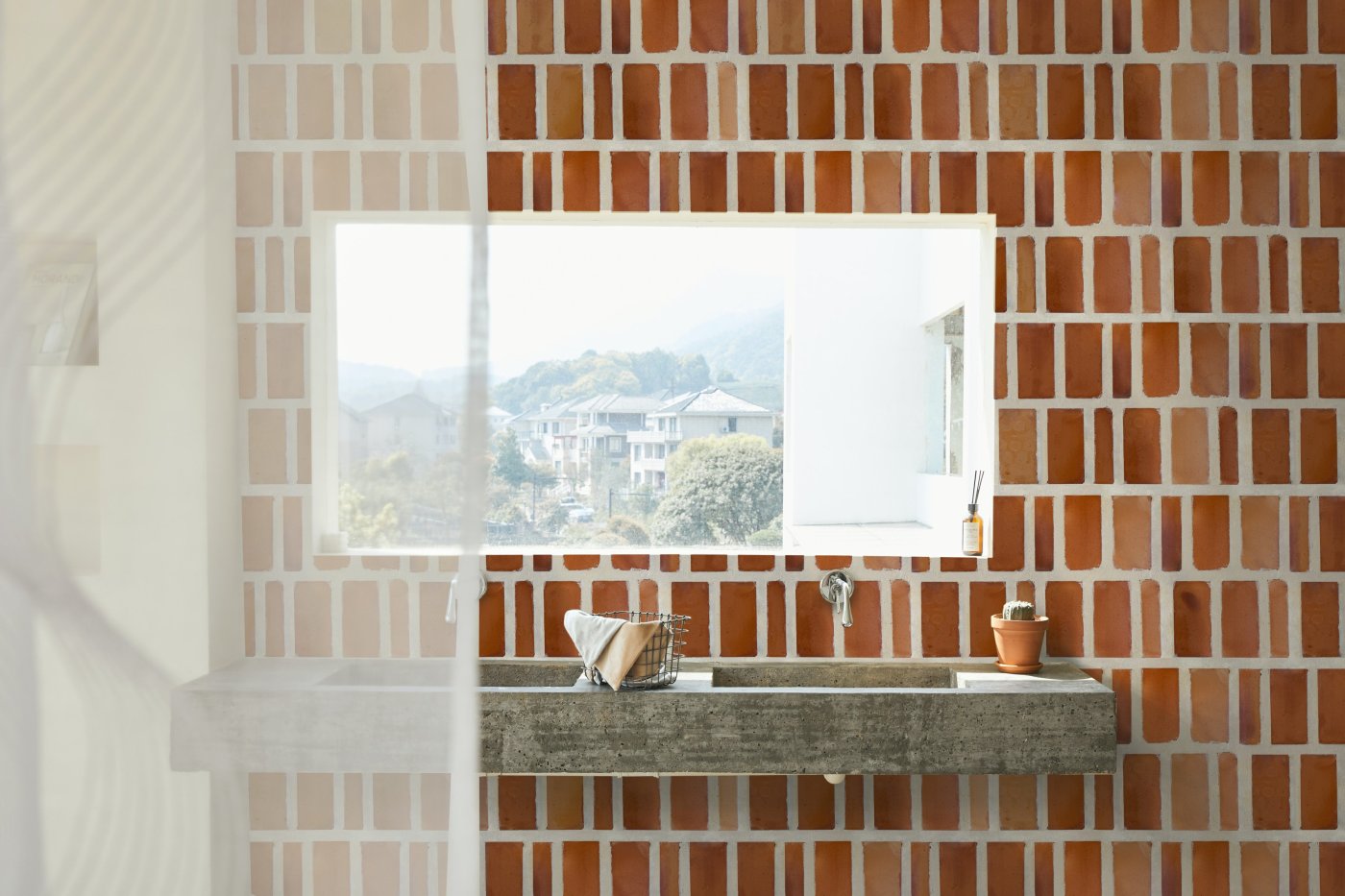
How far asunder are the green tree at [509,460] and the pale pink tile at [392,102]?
2435mm

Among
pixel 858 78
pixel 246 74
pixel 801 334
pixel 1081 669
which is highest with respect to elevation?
pixel 858 78

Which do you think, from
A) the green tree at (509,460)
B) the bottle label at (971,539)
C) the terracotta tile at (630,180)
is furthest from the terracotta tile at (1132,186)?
the green tree at (509,460)

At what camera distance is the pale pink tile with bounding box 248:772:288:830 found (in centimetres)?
23

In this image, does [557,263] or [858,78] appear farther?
[557,263]

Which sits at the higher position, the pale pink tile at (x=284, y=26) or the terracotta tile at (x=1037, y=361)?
the terracotta tile at (x=1037, y=361)

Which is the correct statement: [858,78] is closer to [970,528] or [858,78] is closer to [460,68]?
[970,528]

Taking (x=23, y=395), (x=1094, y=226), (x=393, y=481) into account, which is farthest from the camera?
(x=1094, y=226)

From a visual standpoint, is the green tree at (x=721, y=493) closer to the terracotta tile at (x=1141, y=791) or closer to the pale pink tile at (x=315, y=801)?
the terracotta tile at (x=1141, y=791)

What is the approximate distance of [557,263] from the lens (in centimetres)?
267

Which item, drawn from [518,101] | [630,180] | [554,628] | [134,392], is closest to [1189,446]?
[630,180]

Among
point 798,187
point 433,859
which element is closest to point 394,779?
point 433,859

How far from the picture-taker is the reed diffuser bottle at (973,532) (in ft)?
8.09

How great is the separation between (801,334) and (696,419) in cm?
36

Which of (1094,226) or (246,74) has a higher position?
(1094,226)
